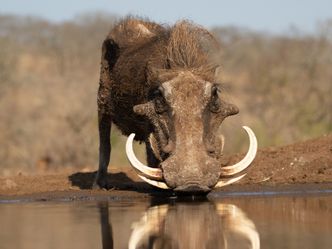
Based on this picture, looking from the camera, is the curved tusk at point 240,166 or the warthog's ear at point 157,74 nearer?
the curved tusk at point 240,166

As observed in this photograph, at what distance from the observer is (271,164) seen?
12898 millimetres

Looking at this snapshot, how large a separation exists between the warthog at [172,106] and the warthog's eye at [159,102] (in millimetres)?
10

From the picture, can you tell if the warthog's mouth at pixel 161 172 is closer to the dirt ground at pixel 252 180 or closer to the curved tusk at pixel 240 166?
the curved tusk at pixel 240 166

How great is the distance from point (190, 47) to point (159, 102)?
0.83m

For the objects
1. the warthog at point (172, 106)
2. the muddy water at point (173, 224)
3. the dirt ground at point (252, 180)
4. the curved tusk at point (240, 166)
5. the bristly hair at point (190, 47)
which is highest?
the bristly hair at point (190, 47)

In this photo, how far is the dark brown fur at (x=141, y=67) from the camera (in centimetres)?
1085

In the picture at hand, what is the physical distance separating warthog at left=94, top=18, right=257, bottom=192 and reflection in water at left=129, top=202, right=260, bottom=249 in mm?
393

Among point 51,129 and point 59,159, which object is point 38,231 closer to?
point 59,159

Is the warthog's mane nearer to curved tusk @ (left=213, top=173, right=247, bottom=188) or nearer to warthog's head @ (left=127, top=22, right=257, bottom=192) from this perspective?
warthog's head @ (left=127, top=22, right=257, bottom=192)

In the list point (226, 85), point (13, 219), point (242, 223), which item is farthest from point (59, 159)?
point (242, 223)

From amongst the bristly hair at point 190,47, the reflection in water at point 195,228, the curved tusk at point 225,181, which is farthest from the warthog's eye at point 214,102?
the reflection in water at point 195,228

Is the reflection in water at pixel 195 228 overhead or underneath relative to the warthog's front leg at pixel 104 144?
underneath

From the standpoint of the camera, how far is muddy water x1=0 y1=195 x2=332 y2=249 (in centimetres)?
711

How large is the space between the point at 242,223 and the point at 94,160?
51.0 ft
